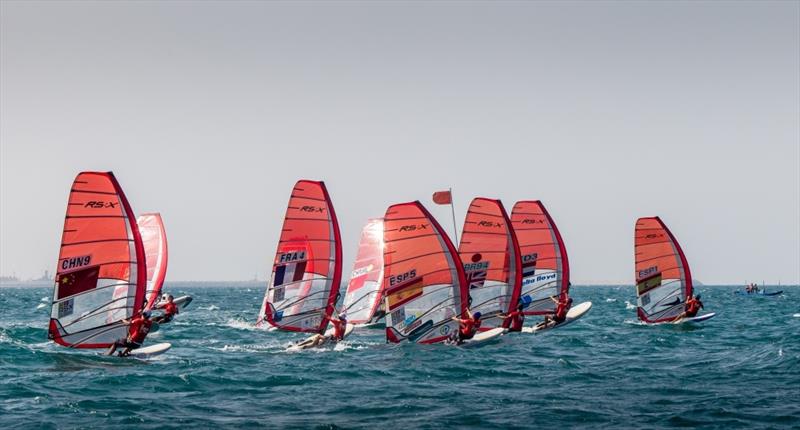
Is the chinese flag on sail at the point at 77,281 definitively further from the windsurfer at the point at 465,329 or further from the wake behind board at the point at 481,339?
the wake behind board at the point at 481,339

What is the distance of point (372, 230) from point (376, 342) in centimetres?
1201

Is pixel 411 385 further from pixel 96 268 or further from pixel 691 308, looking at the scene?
pixel 691 308

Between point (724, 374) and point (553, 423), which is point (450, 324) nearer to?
point (724, 374)

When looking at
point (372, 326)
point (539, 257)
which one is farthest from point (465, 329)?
point (372, 326)

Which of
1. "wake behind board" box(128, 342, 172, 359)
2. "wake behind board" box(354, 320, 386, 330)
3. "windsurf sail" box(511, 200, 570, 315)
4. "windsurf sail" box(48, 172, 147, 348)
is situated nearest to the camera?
"windsurf sail" box(48, 172, 147, 348)

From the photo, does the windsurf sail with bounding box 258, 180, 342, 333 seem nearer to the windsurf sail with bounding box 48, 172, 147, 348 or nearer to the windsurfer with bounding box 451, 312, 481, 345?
the windsurfer with bounding box 451, 312, 481, 345

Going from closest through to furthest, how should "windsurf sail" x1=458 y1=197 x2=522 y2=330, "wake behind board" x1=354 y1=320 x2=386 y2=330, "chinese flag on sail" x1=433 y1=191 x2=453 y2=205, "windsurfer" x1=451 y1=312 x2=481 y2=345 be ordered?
1. "windsurfer" x1=451 y1=312 x2=481 y2=345
2. "windsurf sail" x1=458 y1=197 x2=522 y2=330
3. "chinese flag on sail" x1=433 y1=191 x2=453 y2=205
4. "wake behind board" x1=354 y1=320 x2=386 y2=330

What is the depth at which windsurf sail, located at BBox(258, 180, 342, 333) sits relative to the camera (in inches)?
1225

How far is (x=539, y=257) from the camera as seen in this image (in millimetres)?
37875

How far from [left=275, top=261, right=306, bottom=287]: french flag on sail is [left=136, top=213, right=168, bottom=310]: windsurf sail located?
9.36 metres

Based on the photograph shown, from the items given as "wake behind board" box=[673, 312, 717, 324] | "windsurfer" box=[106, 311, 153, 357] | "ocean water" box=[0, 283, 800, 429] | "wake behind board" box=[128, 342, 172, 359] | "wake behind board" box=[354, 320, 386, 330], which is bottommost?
"wake behind board" box=[354, 320, 386, 330]

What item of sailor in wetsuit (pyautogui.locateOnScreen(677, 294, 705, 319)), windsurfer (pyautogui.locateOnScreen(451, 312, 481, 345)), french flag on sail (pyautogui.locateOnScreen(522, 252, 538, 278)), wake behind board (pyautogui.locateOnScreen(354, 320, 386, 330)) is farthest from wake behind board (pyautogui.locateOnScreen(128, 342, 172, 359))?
sailor in wetsuit (pyautogui.locateOnScreen(677, 294, 705, 319))

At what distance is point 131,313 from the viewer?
24.7 m

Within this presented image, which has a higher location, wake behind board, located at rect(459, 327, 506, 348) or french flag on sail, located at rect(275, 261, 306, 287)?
french flag on sail, located at rect(275, 261, 306, 287)
